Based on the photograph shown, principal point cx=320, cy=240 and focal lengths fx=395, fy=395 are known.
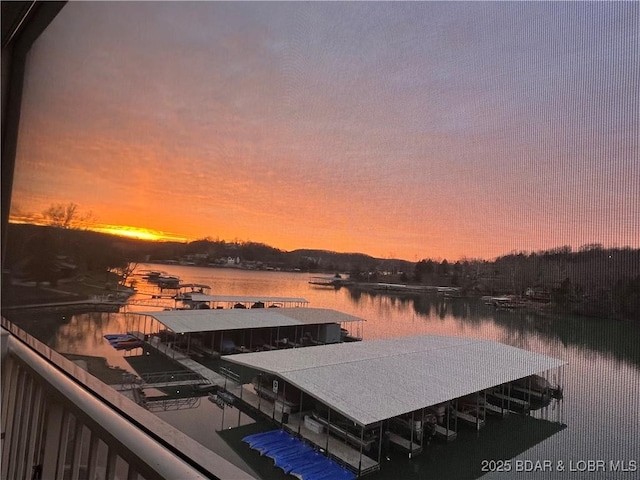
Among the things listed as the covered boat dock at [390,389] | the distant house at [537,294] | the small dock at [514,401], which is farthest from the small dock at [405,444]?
the distant house at [537,294]

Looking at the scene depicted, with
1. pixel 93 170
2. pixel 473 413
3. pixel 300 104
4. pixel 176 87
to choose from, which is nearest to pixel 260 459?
pixel 473 413

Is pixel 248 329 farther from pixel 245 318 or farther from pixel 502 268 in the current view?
pixel 502 268

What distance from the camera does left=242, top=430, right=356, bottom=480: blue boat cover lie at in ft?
1.67

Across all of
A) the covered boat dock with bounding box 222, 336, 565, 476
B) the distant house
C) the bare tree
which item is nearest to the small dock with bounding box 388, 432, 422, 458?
the covered boat dock with bounding box 222, 336, 565, 476

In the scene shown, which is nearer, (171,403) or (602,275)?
(602,275)

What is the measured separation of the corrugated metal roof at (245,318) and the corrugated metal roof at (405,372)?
0.09m

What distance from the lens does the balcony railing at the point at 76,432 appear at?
735 millimetres

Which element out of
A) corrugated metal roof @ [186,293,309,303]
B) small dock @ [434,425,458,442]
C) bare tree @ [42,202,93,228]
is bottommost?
small dock @ [434,425,458,442]

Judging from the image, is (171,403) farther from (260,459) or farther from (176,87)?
(176,87)

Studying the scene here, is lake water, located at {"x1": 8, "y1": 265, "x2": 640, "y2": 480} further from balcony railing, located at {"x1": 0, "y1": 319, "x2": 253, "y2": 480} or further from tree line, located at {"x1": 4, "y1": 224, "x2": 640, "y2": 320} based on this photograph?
balcony railing, located at {"x1": 0, "y1": 319, "x2": 253, "y2": 480}

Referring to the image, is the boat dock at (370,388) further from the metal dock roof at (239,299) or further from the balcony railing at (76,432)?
the balcony railing at (76,432)

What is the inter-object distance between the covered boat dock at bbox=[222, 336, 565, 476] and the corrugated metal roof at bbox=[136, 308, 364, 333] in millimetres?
91

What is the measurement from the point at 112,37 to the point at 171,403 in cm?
133

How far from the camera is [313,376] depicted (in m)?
0.54
